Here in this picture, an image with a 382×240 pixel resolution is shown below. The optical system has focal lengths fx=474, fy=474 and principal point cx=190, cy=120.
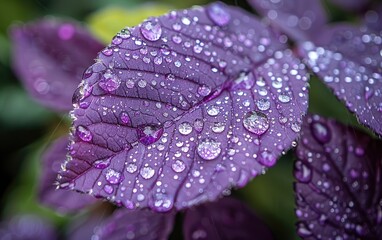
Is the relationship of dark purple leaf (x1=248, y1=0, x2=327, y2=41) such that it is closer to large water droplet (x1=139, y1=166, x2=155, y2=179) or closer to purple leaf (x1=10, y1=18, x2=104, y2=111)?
purple leaf (x1=10, y1=18, x2=104, y2=111)

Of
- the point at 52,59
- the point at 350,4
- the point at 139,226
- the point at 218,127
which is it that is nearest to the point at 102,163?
the point at 218,127

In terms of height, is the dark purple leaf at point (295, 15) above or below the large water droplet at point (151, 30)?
below

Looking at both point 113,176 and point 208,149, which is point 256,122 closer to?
point 208,149

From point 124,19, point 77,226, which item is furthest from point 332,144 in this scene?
point 77,226

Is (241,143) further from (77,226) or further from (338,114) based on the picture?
(77,226)

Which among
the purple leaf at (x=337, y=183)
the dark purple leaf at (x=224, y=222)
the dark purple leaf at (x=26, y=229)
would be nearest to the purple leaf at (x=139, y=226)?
the dark purple leaf at (x=224, y=222)

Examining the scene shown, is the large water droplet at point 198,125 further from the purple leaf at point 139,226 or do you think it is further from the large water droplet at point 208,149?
the purple leaf at point 139,226
